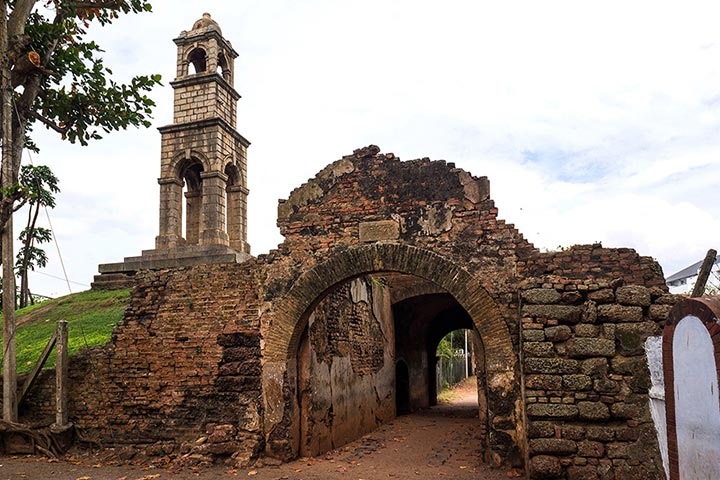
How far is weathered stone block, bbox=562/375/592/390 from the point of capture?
258 inches

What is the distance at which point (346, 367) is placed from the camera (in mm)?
11320

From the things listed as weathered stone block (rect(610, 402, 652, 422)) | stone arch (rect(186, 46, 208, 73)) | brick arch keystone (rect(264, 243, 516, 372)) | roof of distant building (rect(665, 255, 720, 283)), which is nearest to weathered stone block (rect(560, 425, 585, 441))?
weathered stone block (rect(610, 402, 652, 422))

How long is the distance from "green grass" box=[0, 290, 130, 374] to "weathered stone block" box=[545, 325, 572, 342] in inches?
336

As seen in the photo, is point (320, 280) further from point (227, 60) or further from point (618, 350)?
point (227, 60)

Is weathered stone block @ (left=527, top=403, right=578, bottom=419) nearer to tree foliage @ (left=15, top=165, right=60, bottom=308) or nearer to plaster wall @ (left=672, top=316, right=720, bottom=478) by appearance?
plaster wall @ (left=672, top=316, right=720, bottom=478)

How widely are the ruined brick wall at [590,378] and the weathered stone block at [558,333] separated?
0.04ft

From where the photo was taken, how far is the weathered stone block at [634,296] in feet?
21.6

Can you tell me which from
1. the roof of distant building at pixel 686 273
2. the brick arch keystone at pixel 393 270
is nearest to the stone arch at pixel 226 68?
the brick arch keystone at pixel 393 270

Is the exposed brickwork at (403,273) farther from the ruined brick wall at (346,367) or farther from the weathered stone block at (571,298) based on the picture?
the ruined brick wall at (346,367)

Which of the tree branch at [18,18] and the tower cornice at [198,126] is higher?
the tower cornice at [198,126]

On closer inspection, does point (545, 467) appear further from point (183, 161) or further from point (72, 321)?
point (183, 161)

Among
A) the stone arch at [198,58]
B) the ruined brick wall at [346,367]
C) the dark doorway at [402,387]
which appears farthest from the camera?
the stone arch at [198,58]

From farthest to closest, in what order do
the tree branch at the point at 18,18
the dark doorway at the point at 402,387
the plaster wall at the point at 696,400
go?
the dark doorway at the point at 402,387 → the tree branch at the point at 18,18 → the plaster wall at the point at 696,400

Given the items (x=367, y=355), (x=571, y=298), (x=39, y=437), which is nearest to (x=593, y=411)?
(x=571, y=298)
